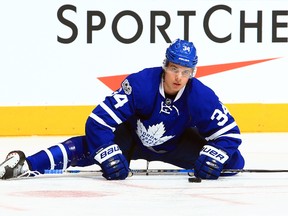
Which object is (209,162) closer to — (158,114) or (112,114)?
(158,114)

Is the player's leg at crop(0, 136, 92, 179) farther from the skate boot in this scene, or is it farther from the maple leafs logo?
the maple leafs logo

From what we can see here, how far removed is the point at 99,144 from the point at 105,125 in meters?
0.10

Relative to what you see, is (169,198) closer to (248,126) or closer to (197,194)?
(197,194)

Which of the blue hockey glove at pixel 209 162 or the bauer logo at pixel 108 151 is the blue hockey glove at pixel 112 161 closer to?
the bauer logo at pixel 108 151

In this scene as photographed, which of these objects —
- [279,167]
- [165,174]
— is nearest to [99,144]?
[165,174]

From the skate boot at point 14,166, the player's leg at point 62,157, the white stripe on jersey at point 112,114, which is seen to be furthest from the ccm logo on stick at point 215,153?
the skate boot at point 14,166

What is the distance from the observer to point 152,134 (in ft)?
15.8

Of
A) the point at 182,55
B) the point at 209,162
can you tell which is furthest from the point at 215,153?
the point at 182,55

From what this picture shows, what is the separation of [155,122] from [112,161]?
30cm

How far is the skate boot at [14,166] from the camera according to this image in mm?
4590

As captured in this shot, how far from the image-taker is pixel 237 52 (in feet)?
25.2

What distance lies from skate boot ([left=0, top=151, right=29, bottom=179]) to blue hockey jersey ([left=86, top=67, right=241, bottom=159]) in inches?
12.3

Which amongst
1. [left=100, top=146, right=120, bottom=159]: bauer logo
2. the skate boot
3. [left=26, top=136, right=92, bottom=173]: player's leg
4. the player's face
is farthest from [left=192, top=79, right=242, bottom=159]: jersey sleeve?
the skate boot

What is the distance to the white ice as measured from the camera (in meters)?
3.63
